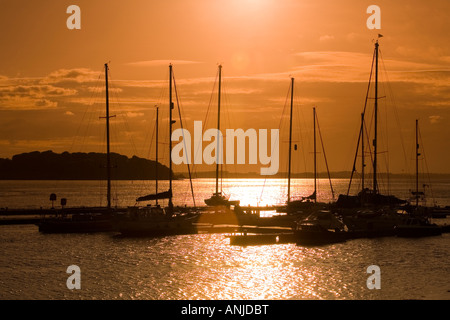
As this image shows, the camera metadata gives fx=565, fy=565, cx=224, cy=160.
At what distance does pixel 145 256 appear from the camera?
46156mm

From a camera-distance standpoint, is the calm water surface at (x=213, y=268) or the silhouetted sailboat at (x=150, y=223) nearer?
the calm water surface at (x=213, y=268)

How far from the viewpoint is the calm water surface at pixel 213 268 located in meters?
33.2

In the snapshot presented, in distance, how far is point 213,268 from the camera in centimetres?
4119

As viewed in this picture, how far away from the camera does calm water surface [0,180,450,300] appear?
33188mm

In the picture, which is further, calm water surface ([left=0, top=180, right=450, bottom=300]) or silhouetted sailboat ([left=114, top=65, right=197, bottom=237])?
silhouetted sailboat ([left=114, top=65, right=197, bottom=237])

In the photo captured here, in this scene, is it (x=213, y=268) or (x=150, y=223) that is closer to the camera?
(x=213, y=268)

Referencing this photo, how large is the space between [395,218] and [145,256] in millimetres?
26924

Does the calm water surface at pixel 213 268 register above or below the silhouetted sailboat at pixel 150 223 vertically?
below

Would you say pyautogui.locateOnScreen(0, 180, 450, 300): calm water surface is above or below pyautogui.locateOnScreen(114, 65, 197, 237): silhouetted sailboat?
below

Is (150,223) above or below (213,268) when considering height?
above
